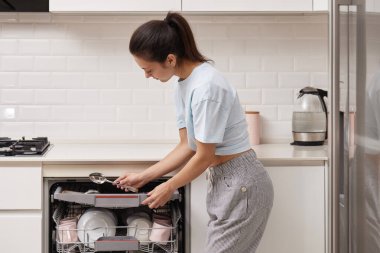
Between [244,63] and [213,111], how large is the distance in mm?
1099

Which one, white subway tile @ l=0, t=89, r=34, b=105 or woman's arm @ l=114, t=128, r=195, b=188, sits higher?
white subway tile @ l=0, t=89, r=34, b=105

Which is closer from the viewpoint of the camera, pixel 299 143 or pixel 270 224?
pixel 270 224

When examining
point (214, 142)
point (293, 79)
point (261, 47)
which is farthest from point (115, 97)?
point (214, 142)

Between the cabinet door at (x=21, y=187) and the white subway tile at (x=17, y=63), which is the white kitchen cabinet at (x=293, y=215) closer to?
the cabinet door at (x=21, y=187)

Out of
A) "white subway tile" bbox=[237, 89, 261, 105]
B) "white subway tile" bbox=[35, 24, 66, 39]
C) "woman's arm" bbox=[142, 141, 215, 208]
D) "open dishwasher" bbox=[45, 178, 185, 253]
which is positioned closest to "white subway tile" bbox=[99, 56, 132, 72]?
"white subway tile" bbox=[35, 24, 66, 39]

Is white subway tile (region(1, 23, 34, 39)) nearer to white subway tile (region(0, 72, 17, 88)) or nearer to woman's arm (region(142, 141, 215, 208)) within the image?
white subway tile (region(0, 72, 17, 88))

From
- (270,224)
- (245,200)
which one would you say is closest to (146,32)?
(245,200)

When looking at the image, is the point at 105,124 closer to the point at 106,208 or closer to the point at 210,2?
the point at 106,208

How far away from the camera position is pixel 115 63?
9.83ft

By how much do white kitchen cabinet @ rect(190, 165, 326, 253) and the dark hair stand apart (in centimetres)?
70

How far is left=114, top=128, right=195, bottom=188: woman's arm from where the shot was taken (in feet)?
7.63

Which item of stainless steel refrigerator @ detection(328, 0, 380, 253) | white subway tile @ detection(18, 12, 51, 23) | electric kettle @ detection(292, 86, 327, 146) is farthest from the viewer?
white subway tile @ detection(18, 12, 51, 23)

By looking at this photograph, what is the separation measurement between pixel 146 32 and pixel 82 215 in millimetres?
831

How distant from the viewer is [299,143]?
2.87 m
